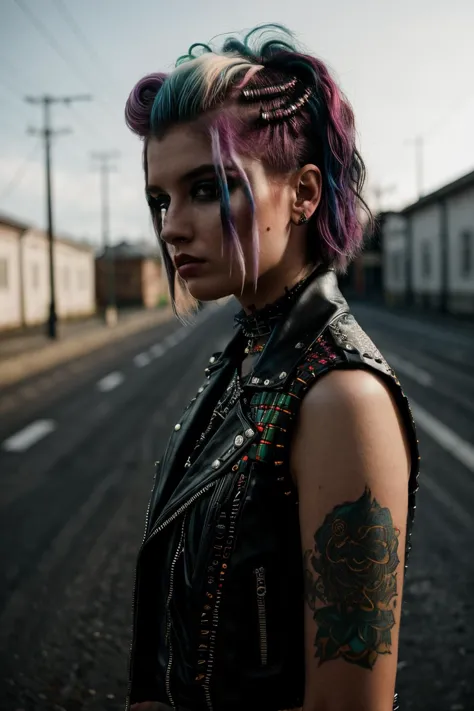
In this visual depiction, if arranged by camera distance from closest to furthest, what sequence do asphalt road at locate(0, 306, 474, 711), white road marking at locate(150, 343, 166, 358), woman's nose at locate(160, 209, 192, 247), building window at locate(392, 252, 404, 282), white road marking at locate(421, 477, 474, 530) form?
woman's nose at locate(160, 209, 192, 247) < asphalt road at locate(0, 306, 474, 711) < white road marking at locate(421, 477, 474, 530) < white road marking at locate(150, 343, 166, 358) < building window at locate(392, 252, 404, 282)

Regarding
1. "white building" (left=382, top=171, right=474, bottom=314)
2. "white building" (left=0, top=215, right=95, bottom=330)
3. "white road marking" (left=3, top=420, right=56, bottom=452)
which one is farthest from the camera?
"white building" (left=0, top=215, right=95, bottom=330)

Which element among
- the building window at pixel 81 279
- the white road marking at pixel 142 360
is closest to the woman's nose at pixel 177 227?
the white road marking at pixel 142 360

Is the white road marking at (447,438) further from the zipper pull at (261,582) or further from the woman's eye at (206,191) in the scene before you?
the woman's eye at (206,191)

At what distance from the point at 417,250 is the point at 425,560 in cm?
3614

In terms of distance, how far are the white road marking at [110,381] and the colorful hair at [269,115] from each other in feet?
39.6

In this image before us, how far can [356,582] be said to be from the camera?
3.57 feet

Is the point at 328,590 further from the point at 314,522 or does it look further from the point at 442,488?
the point at 442,488

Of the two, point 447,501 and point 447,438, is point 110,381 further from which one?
point 447,501

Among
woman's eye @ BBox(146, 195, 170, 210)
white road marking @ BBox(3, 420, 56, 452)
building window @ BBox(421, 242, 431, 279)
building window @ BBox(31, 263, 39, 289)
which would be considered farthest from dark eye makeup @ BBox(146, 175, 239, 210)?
building window @ BBox(421, 242, 431, 279)

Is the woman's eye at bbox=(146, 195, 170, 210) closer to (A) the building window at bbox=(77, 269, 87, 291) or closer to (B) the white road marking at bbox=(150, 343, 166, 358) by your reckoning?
(B) the white road marking at bbox=(150, 343, 166, 358)

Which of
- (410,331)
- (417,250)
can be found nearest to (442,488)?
(410,331)

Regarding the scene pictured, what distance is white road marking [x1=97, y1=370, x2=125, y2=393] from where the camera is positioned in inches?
535

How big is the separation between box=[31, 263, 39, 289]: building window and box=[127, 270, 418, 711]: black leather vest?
114ft

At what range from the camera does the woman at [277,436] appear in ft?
3.55
